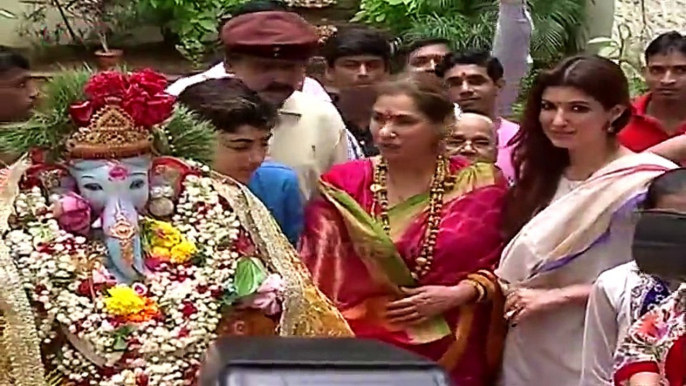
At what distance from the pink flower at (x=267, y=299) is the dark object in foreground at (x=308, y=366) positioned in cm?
118

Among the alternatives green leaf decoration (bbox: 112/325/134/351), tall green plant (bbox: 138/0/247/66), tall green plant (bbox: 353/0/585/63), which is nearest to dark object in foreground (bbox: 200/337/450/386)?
green leaf decoration (bbox: 112/325/134/351)

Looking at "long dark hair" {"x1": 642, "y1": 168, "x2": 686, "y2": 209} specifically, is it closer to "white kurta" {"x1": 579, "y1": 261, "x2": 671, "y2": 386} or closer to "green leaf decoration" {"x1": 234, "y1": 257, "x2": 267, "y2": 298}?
"white kurta" {"x1": 579, "y1": 261, "x2": 671, "y2": 386}

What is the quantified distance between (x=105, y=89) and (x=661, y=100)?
1.86m

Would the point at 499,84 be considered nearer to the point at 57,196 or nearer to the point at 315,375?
the point at 57,196

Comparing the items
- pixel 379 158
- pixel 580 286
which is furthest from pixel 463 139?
pixel 580 286

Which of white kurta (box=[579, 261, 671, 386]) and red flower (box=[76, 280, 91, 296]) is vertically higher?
red flower (box=[76, 280, 91, 296])

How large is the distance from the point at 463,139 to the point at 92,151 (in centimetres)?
137

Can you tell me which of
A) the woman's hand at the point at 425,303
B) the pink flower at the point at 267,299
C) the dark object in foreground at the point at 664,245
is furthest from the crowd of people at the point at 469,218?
the dark object in foreground at the point at 664,245

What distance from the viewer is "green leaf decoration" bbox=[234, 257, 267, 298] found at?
2.65 meters

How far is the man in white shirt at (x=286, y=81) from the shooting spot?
371cm

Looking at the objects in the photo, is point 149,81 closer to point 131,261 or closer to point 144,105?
point 144,105

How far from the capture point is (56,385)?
2.47 metres

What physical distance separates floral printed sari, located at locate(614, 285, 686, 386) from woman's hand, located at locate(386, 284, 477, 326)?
701 millimetres

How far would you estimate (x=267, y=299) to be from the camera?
2.66 metres
